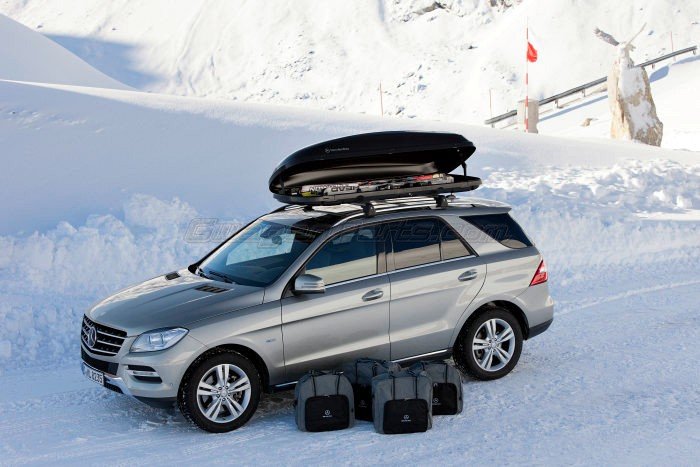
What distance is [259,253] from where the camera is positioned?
7469 millimetres

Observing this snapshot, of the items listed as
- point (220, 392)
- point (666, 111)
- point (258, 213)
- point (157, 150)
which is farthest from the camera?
point (666, 111)

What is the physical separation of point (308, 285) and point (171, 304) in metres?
1.02

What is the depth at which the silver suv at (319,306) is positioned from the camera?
21.1ft

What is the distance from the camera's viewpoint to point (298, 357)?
22.2ft

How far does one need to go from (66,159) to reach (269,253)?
7.83 m

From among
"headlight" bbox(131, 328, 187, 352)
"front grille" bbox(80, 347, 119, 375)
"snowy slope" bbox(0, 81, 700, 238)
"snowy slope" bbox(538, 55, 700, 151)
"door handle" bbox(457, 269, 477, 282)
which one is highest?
"snowy slope" bbox(538, 55, 700, 151)

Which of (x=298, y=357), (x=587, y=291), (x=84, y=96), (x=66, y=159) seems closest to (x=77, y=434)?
(x=298, y=357)

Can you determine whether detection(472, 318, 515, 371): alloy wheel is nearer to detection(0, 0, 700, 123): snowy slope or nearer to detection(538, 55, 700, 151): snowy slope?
detection(538, 55, 700, 151): snowy slope

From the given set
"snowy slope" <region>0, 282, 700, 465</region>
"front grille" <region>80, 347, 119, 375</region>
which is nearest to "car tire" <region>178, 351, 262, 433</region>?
"snowy slope" <region>0, 282, 700, 465</region>

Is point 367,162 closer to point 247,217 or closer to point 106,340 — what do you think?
point 106,340

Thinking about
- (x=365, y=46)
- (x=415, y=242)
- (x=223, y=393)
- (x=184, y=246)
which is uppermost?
(x=365, y=46)

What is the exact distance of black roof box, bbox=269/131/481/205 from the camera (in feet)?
24.1

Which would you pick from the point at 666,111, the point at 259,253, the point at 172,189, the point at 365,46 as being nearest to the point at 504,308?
the point at 259,253

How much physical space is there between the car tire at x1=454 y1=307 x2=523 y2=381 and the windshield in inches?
62.6
